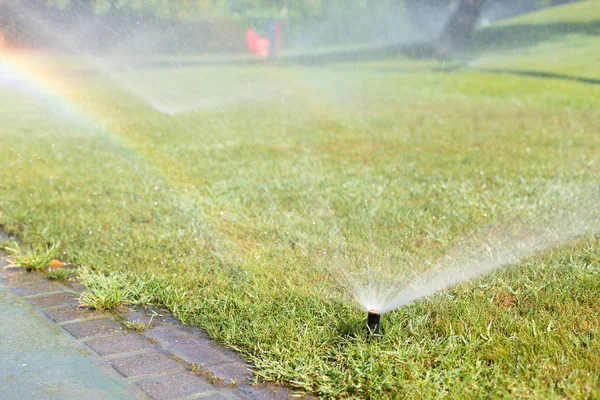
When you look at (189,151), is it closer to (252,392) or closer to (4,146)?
(4,146)

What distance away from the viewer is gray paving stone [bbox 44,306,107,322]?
3.17 meters

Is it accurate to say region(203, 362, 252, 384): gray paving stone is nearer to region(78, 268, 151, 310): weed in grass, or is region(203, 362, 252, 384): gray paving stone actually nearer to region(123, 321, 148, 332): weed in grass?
region(123, 321, 148, 332): weed in grass

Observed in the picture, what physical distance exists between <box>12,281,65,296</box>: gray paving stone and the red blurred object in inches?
945

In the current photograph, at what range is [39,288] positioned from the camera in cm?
357

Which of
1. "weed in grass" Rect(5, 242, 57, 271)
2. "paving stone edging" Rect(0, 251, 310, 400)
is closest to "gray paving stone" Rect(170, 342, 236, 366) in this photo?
"paving stone edging" Rect(0, 251, 310, 400)

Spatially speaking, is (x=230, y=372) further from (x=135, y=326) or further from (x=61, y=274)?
(x=61, y=274)

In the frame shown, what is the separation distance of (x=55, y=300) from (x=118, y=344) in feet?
2.19

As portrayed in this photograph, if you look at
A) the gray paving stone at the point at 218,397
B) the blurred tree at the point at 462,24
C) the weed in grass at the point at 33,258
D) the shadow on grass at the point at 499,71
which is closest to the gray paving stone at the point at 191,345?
the gray paving stone at the point at 218,397

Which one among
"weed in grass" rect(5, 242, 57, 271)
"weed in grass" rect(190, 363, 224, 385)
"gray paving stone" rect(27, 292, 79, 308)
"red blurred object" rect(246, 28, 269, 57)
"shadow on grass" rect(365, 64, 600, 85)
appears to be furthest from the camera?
"red blurred object" rect(246, 28, 269, 57)

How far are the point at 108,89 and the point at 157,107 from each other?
12.2 ft

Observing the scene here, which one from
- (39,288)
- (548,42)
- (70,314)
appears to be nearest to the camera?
(70,314)

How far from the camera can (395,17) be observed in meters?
32.7

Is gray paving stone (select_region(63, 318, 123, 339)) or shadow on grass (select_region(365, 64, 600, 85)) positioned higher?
shadow on grass (select_region(365, 64, 600, 85))

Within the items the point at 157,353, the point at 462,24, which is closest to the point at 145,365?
the point at 157,353
